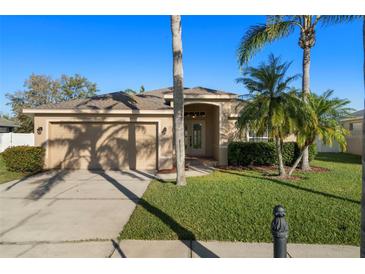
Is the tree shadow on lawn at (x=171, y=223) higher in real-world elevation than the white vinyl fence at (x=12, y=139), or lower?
lower

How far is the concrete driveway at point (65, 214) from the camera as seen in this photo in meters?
4.10

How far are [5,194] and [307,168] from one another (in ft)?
39.7

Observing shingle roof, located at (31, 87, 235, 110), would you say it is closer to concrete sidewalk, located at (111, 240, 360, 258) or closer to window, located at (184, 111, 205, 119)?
window, located at (184, 111, 205, 119)

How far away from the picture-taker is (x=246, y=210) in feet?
19.0

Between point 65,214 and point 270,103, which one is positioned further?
point 270,103

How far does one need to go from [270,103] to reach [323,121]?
253cm

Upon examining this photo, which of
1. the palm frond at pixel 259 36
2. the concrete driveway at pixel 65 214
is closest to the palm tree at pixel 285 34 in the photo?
the palm frond at pixel 259 36

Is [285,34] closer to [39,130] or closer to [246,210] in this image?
[246,210]

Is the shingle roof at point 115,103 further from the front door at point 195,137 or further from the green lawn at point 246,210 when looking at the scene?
the green lawn at point 246,210

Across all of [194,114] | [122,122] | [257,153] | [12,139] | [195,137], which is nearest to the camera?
[122,122]

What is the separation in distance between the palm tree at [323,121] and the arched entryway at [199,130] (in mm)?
6886

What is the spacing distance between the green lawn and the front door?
24.6 ft

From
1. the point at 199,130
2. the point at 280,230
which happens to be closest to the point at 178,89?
the point at 280,230

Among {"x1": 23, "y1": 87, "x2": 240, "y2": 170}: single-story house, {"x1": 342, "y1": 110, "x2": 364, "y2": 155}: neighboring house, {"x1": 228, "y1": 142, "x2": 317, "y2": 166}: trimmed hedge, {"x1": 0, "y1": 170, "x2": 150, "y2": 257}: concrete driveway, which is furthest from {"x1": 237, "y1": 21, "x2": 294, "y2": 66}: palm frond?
{"x1": 342, "y1": 110, "x2": 364, "y2": 155}: neighboring house
